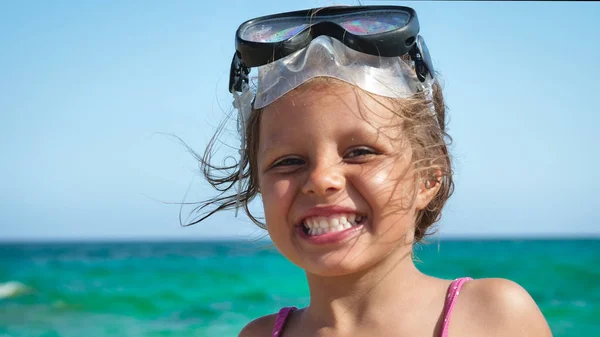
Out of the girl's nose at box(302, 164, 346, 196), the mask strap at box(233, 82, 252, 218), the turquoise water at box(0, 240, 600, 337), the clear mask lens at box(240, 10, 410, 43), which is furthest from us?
the turquoise water at box(0, 240, 600, 337)

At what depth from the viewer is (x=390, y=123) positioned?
2.41m

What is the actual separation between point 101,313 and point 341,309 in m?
13.2

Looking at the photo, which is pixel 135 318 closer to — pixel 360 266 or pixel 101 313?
pixel 101 313

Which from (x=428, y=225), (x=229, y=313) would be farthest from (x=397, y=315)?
(x=229, y=313)

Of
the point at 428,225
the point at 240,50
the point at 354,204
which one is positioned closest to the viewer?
the point at 354,204

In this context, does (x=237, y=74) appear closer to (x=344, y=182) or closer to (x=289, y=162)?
(x=289, y=162)

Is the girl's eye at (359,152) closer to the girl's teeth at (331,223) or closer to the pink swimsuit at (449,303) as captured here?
the girl's teeth at (331,223)

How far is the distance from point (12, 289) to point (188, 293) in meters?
5.92

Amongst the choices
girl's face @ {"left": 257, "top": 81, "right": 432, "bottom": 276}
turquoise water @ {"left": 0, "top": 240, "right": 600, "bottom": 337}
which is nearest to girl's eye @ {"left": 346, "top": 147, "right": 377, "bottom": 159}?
girl's face @ {"left": 257, "top": 81, "right": 432, "bottom": 276}

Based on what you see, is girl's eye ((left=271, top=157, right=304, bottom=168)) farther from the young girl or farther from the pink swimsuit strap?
the pink swimsuit strap

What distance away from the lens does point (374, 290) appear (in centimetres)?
246

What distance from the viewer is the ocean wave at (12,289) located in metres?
19.1

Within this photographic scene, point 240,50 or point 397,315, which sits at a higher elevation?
point 240,50

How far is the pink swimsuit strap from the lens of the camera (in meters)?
2.36
